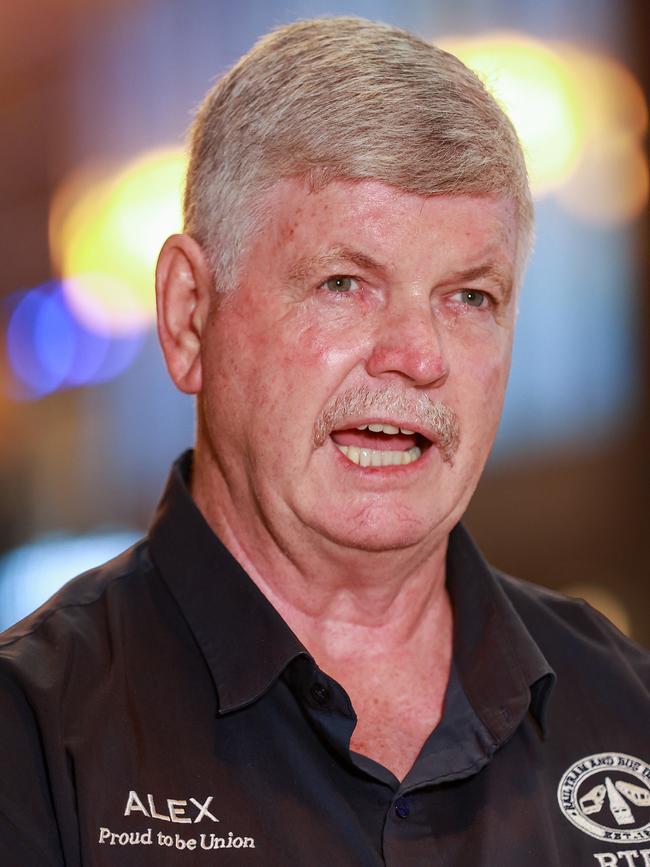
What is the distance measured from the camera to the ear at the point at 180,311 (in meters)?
1.93

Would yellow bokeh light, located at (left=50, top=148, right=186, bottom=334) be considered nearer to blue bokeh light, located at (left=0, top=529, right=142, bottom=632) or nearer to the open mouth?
blue bokeh light, located at (left=0, top=529, right=142, bottom=632)

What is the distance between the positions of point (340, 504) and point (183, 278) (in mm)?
448

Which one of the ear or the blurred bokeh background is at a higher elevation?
the blurred bokeh background

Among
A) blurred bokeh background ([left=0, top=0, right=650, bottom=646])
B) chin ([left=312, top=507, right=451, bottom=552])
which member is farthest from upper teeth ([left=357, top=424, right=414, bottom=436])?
blurred bokeh background ([left=0, top=0, right=650, bottom=646])

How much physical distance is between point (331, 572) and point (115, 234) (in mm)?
4742

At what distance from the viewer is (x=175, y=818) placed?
1543 millimetres

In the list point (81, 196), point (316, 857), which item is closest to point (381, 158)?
point (316, 857)

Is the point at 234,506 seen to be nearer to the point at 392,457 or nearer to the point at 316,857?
the point at 392,457

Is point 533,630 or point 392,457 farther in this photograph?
point 533,630

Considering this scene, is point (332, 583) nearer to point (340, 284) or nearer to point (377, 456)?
point (377, 456)

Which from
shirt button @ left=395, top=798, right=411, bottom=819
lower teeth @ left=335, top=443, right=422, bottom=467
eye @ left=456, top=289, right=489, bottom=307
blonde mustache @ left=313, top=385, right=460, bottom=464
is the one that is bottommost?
shirt button @ left=395, top=798, right=411, bottom=819

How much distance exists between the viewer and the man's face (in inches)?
68.2

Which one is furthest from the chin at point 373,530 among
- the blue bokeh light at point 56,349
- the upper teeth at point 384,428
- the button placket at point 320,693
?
the blue bokeh light at point 56,349

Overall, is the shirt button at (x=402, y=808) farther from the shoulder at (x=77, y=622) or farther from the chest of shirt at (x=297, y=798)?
the shoulder at (x=77, y=622)
